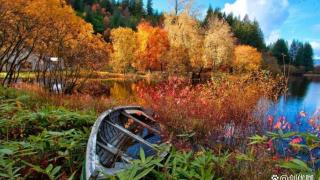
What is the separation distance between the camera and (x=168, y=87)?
9609mm

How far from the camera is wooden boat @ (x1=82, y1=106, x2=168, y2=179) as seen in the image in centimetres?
291

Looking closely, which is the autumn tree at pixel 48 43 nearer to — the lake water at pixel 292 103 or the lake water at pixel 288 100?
the lake water at pixel 288 100

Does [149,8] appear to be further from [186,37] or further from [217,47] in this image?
[186,37]

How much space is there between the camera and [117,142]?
5375 mm

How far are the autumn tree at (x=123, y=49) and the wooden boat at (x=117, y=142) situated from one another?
29.1m

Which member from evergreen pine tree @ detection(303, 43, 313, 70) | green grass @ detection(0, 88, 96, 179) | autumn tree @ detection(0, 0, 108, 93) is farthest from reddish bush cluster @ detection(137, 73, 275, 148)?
evergreen pine tree @ detection(303, 43, 313, 70)

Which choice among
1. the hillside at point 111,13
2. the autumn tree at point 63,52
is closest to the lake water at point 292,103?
the autumn tree at point 63,52

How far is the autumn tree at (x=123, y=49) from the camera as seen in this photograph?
37281mm

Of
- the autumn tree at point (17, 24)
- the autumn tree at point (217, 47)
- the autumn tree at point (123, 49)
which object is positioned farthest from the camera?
the autumn tree at point (123, 49)

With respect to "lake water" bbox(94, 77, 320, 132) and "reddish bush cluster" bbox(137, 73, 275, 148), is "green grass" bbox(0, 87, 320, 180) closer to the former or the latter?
"lake water" bbox(94, 77, 320, 132)

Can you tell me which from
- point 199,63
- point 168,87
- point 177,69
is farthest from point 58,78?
point 199,63

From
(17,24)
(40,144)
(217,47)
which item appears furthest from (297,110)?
(217,47)

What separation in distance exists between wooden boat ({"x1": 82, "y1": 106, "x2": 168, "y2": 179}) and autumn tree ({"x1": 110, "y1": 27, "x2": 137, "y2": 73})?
95.4 ft

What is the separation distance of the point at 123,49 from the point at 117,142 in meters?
33.0
